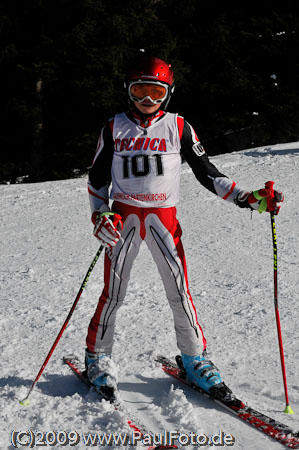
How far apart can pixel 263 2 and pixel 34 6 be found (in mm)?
10158

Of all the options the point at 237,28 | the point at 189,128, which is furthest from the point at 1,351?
the point at 237,28

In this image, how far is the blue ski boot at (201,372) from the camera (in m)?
3.63

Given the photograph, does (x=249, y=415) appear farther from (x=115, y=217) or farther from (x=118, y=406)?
(x=115, y=217)

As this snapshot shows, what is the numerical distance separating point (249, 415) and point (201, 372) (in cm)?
45

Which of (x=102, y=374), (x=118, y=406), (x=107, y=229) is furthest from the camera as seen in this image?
(x=102, y=374)

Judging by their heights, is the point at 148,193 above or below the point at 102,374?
above

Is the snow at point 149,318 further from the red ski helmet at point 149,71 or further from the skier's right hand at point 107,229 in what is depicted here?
the red ski helmet at point 149,71

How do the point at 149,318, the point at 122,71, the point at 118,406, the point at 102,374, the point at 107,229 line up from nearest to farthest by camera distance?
the point at 107,229
the point at 118,406
the point at 102,374
the point at 149,318
the point at 122,71

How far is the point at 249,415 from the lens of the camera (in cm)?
339

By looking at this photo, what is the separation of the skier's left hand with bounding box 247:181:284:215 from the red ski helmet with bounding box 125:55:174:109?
36.7 inches

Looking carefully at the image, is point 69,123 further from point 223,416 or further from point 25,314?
point 223,416

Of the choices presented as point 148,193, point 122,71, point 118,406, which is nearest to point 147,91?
point 148,193

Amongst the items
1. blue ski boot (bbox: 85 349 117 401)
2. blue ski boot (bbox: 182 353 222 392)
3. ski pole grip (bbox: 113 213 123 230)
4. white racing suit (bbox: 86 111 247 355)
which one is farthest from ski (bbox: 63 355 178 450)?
ski pole grip (bbox: 113 213 123 230)

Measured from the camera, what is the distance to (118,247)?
140 inches
